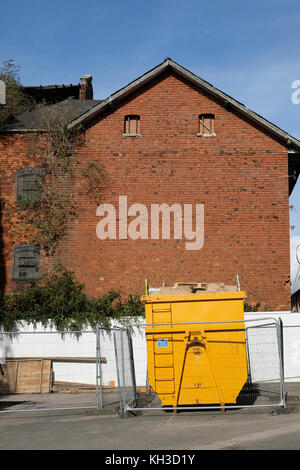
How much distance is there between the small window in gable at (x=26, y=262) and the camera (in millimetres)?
19953

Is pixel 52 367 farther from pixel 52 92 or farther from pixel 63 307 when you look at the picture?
pixel 52 92

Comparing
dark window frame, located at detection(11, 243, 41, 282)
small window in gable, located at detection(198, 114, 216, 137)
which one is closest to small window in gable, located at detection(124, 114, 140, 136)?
small window in gable, located at detection(198, 114, 216, 137)

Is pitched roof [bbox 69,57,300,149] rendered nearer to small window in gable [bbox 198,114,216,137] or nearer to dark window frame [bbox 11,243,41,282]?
small window in gable [bbox 198,114,216,137]

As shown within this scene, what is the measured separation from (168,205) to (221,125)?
154 inches

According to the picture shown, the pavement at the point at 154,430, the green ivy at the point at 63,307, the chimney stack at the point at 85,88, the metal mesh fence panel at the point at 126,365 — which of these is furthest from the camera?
the chimney stack at the point at 85,88

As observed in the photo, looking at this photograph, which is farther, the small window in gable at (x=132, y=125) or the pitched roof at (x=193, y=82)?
the small window in gable at (x=132, y=125)

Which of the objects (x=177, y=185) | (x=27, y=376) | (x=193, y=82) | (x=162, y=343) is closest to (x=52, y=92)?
(x=193, y=82)

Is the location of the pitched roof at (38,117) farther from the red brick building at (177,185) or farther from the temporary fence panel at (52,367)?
the temporary fence panel at (52,367)

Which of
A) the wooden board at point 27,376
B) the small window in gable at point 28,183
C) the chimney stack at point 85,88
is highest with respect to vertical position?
the chimney stack at point 85,88

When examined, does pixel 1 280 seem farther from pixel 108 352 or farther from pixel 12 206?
pixel 108 352

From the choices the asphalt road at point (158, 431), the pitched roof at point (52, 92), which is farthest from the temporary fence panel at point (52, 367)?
the pitched roof at point (52, 92)

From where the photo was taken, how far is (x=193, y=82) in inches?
815

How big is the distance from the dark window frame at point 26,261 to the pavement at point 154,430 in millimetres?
8579
